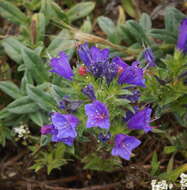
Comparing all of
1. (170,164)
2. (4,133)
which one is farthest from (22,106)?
(170,164)

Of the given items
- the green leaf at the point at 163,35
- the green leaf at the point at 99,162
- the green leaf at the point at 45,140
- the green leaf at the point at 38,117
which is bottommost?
the green leaf at the point at 99,162

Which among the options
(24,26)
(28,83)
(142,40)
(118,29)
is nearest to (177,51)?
(142,40)

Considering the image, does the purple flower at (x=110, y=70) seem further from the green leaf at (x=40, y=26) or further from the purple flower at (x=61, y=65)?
the green leaf at (x=40, y=26)

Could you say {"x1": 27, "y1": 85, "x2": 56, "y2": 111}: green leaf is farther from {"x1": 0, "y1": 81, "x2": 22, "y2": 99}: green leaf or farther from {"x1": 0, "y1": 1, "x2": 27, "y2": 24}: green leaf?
{"x1": 0, "y1": 1, "x2": 27, "y2": 24}: green leaf

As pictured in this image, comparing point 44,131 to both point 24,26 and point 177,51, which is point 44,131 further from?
point 24,26

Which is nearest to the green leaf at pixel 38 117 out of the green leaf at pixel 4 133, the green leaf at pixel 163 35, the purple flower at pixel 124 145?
the green leaf at pixel 4 133
